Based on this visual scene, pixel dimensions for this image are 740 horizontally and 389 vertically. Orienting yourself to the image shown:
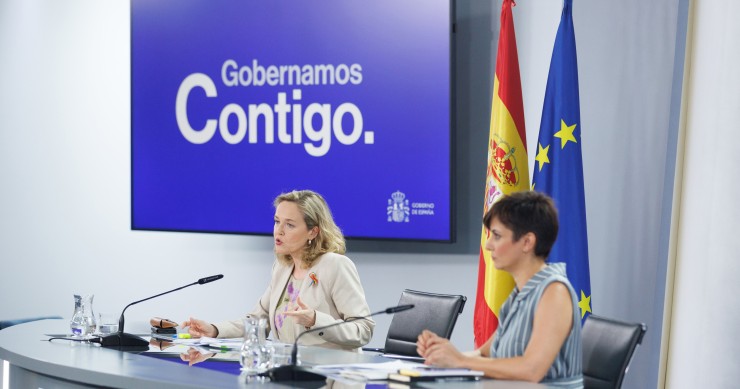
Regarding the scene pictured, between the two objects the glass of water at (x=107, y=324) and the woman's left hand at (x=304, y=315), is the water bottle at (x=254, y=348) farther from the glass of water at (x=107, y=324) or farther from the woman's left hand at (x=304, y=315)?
the glass of water at (x=107, y=324)

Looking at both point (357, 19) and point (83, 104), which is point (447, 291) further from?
point (83, 104)

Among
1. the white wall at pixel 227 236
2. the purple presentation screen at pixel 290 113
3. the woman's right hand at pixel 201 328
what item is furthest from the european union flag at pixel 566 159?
the woman's right hand at pixel 201 328

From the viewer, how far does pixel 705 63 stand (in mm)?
4344

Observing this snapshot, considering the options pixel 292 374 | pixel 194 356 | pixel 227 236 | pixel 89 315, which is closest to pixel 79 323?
pixel 89 315

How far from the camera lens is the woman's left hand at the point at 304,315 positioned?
12.5 ft

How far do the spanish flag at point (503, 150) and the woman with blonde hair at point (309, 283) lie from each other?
944mm

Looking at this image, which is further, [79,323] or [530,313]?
[79,323]

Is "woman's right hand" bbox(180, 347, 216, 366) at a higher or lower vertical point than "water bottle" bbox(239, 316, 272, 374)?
lower

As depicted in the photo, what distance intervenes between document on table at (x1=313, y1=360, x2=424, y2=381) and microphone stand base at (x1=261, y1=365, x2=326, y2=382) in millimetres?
25

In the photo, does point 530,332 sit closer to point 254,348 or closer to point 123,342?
point 254,348

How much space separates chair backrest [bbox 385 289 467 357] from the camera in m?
4.15

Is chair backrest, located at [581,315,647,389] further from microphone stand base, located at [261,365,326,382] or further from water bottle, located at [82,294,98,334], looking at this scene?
water bottle, located at [82,294,98,334]

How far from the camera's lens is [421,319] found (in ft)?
14.0

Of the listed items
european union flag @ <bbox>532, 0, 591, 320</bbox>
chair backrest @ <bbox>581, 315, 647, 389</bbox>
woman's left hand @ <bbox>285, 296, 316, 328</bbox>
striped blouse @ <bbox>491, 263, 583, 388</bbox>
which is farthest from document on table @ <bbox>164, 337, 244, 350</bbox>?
european union flag @ <bbox>532, 0, 591, 320</bbox>
